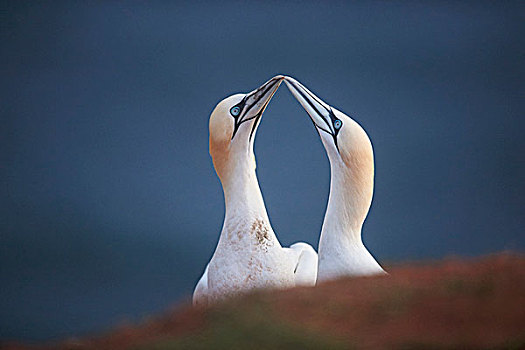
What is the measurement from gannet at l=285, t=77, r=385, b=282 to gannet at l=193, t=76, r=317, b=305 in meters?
0.30

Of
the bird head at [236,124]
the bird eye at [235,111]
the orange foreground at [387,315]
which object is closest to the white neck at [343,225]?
the bird head at [236,124]

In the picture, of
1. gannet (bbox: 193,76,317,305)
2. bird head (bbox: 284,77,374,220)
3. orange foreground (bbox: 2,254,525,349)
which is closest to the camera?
orange foreground (bbox: 2,254,525,349)

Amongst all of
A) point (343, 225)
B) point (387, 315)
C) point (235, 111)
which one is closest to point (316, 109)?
point (235, 111)

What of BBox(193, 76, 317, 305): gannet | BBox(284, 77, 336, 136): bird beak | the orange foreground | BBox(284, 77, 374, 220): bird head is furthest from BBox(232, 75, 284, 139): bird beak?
the orange foreground

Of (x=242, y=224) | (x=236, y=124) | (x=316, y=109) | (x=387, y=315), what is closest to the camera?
(x=387, y=315)

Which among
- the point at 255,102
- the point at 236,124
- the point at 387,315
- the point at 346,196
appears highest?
the point at 255,102

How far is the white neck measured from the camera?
3920 millimetres

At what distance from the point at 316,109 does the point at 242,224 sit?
96cm

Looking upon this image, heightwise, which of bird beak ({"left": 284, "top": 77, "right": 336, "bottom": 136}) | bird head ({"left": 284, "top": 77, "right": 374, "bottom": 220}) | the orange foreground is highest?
bird beak ({"left": 284, "top": 77, "right": 336, "bottom": 136})

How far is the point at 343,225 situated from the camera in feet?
13.1

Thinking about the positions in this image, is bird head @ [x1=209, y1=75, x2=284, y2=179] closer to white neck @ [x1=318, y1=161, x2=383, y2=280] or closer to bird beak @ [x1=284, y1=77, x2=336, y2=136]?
bird beak @ [x1=284, y1=77, x2=336, y2=136]

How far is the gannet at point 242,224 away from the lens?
382 cm

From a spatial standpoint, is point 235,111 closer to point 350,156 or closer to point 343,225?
point 350,156

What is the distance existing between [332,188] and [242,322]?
251cm
